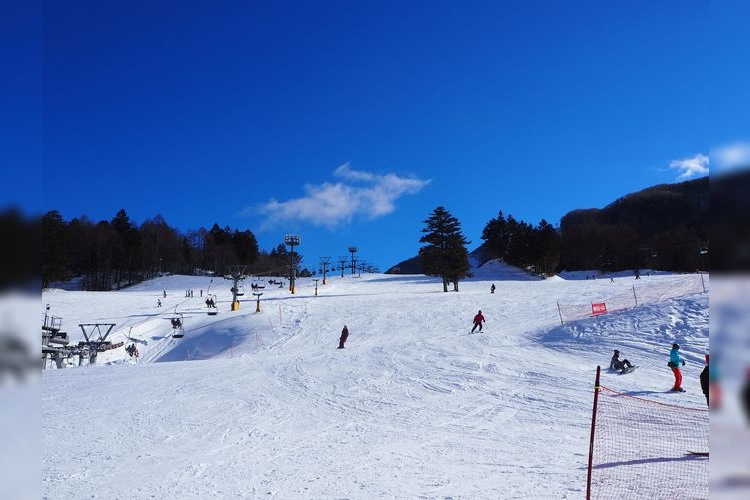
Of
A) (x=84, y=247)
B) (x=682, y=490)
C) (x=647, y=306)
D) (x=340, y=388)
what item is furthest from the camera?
(x=84, y=247)

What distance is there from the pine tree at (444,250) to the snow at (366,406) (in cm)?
2056

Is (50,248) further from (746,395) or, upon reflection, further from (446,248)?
(446,248)

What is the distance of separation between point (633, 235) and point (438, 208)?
49883mm

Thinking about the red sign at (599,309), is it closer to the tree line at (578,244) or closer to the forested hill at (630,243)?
the tree line at (578,244)

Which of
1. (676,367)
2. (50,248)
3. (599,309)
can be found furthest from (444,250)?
(50,248)

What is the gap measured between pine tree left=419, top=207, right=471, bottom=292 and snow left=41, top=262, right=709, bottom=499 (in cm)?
2056

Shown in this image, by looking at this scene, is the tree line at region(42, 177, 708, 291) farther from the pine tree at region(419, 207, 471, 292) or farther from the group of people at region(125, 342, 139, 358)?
the group of people at region(125, 342, 139, 358)

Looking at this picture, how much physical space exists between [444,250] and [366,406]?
42.2 metres

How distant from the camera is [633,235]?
8931 cm

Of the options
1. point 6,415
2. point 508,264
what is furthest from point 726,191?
point 508,264

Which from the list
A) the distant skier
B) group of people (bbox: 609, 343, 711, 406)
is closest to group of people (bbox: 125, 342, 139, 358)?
group of people (bbox: 609, 343, 711, 406)

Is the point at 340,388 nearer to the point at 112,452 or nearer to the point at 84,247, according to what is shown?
the point at 112,452

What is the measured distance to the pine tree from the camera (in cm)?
5459

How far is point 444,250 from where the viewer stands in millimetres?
55531
